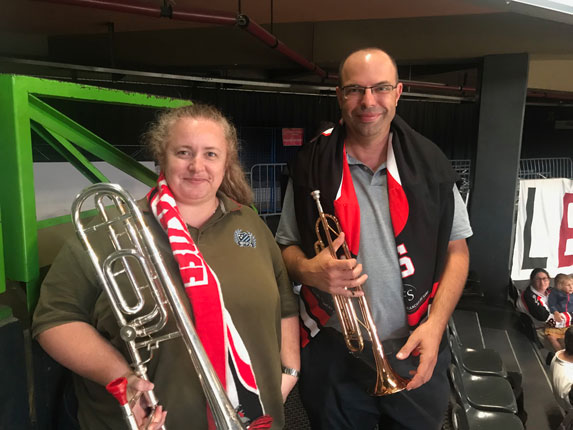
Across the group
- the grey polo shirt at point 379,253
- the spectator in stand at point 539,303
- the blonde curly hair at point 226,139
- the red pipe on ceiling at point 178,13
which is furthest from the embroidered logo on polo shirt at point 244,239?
the spectator in stand at point 539,303

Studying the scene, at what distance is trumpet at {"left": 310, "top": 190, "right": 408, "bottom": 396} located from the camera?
5.05 feet

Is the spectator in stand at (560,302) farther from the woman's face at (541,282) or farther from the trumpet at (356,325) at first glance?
the trumpet at (356,325)

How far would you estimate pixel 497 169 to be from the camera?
16.0 ft

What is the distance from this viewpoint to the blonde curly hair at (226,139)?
1.28m

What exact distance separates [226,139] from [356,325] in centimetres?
81

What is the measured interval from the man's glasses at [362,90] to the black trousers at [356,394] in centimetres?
89

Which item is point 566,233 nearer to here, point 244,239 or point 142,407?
point 244,239

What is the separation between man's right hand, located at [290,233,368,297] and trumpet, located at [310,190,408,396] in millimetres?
56

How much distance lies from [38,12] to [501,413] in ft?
16.8

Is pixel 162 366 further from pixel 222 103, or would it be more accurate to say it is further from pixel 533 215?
pixel 222 103

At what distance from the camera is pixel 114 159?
152 centimetres

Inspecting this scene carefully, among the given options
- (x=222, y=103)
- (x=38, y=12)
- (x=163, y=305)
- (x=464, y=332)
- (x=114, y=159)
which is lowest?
(x=464, y=332)

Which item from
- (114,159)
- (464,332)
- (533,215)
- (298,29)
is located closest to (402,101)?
(298,29)

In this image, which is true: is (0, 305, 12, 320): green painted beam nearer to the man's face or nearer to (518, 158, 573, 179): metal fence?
the man's face
